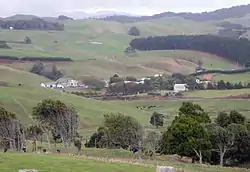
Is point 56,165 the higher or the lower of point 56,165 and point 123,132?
the lower

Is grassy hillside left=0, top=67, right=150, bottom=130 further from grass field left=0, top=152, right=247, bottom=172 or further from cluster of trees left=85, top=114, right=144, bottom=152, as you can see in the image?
grass field left=0, top=152, right=247, bottom=172

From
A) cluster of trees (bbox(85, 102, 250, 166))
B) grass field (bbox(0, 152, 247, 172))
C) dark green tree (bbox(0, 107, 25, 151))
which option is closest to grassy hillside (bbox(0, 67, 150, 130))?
dark green tree (bbox(0, 107, 25, 151))

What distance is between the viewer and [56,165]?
31625 mm

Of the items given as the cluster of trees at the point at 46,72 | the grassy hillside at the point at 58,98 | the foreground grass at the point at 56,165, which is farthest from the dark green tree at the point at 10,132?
the cluster of trees at the point at 46,72

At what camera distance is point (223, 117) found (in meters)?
58.2

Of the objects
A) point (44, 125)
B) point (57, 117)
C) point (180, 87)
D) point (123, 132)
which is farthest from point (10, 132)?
point (180, 87)

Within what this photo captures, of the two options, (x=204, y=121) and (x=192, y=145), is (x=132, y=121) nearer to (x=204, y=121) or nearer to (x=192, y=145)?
(x=204, y=121)

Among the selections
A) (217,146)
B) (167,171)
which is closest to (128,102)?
(217,146)

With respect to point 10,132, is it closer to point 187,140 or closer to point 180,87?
point 187,140

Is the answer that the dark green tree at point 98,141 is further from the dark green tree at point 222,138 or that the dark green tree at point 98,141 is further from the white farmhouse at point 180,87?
the white farmhouse at point 180,87

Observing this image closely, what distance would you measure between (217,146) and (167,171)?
105 feet

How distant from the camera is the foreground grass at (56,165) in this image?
30344 mm

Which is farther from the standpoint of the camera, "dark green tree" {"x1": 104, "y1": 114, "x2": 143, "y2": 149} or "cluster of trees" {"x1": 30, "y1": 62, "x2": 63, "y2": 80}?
"cluster of trees" {"x1": 30, "y1": 62, "x2": 63, "y2": 80}

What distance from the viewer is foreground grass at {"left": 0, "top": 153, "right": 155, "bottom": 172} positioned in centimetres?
3034
